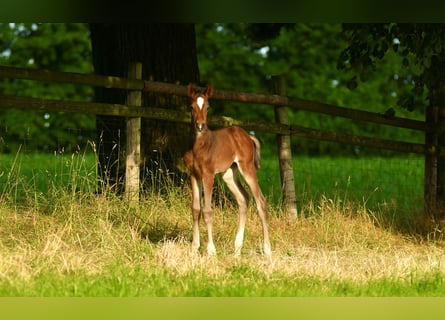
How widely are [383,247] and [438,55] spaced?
2.30 meters

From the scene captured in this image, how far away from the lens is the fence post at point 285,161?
9859 mm

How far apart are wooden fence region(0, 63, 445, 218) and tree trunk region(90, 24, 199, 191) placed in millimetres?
610

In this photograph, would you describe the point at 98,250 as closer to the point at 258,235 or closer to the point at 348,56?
the point at 258,235

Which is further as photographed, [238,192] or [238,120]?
[238,120]

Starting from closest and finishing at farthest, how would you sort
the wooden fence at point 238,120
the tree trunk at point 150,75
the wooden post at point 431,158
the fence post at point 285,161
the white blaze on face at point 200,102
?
the white blaze on face at point 200,102, the wooden fence at point 238,120, the tree trunk at point 150,75, the fence post at point 285,161, the wooden post at point 431,158

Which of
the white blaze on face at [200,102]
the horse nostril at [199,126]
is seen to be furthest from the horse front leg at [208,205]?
the white blaze on face at [200,102]

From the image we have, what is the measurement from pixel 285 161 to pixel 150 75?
2.05 metres

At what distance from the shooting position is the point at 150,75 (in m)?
9.95

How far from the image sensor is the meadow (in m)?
5.19

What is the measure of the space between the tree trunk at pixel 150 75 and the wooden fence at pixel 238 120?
2.00 ft

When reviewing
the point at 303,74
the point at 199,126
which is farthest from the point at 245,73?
the point at 199,126

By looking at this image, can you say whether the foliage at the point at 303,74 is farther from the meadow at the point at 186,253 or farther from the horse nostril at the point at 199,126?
the horse nostril at the point at 199,126

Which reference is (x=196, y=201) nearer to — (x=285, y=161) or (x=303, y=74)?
(x=285, y=161)
